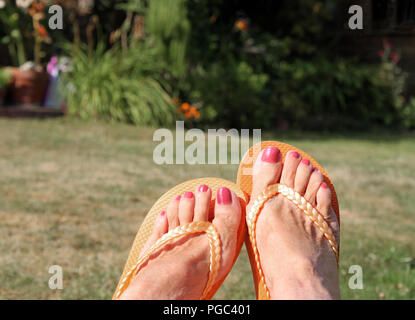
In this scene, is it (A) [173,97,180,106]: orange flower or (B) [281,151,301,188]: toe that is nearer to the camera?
(B) [281,151,301,188]: toe

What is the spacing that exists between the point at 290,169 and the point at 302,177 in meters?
0.05

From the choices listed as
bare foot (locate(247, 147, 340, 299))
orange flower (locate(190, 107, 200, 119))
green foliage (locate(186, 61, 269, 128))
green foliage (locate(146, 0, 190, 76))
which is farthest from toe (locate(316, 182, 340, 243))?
green foliage (locate(146, 0, 190, 76))

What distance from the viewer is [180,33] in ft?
20.6

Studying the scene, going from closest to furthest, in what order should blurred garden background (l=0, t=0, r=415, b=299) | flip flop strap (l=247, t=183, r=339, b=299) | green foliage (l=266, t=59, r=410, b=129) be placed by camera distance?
flip flop strap (l=247, t=183, r=339, b=299) < blurred garden background (l=0, t=0, r=415, b=299) < green foliage (l=266, t=59, r=410, b=129)

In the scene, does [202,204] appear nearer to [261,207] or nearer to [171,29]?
→ [261,207]

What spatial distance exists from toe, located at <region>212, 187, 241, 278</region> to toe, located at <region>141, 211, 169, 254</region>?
0.18 meters

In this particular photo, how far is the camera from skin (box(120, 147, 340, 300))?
1485 mm

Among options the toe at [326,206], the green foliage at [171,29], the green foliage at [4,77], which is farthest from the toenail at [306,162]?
the green foliage at [4,77]

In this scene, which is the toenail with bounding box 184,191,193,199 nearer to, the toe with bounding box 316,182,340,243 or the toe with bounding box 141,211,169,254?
the toe with bounding box 141,211,169,254

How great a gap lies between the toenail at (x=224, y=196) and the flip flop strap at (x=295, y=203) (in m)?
0.11

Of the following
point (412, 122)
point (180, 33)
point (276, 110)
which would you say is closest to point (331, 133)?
point (276, 110)

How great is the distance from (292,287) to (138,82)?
4854 millimetres
